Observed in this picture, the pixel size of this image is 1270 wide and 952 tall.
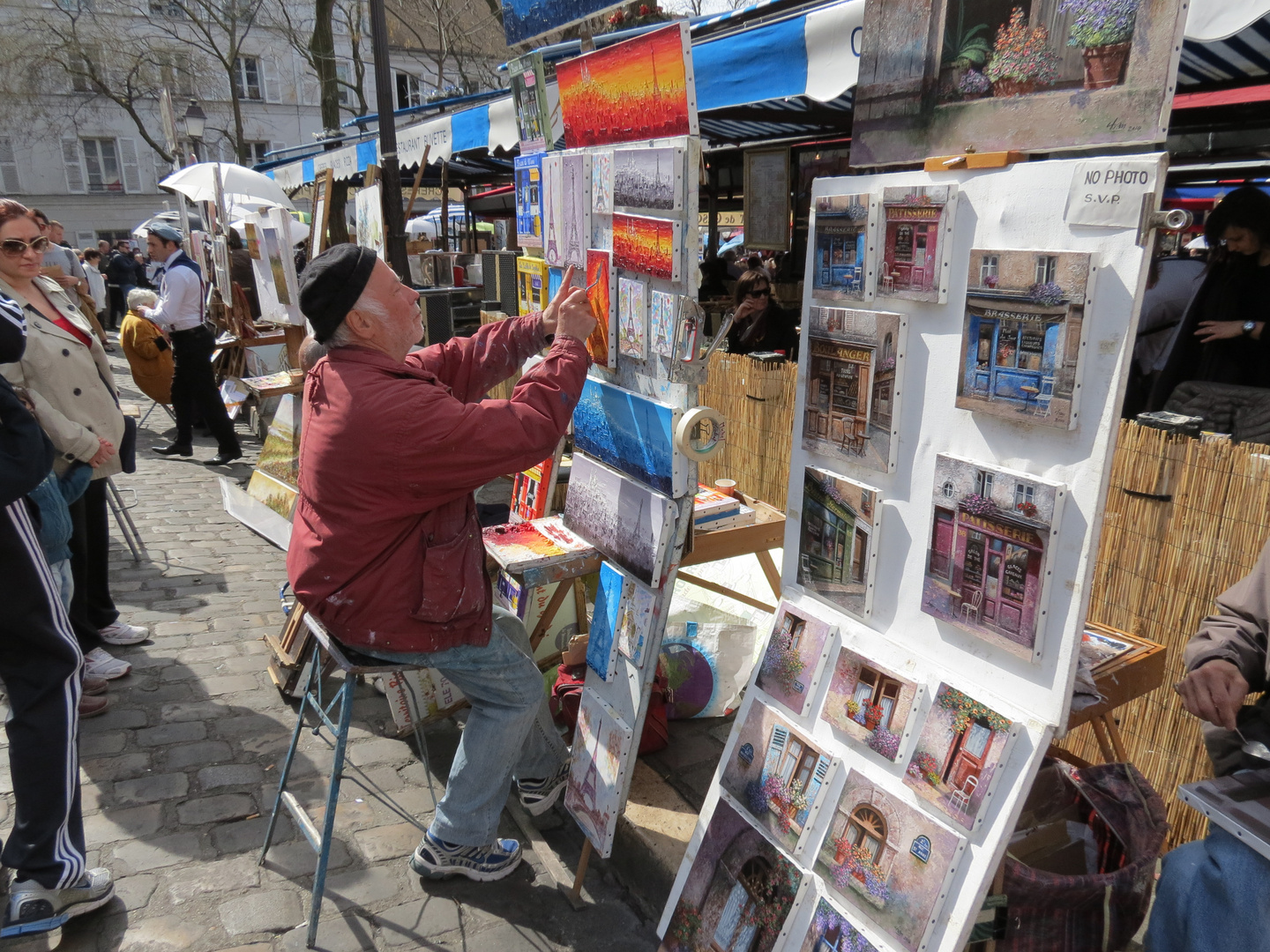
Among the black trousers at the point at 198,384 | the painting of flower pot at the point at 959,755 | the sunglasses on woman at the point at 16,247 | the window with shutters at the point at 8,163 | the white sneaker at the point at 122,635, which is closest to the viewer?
the painting of flower pot at the point at 959,755

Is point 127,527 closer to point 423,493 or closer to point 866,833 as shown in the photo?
point 423,493

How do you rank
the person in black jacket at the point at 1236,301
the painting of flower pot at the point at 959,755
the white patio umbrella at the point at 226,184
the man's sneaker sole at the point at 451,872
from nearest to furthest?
the painting of flower pot at the point at 959,755
the man's sneaker sole at the point at 451,872
the person in black jacket at the point at 1236,301
the white patio umbrella at the point at 226,184

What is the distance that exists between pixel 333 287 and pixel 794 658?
4.67ft

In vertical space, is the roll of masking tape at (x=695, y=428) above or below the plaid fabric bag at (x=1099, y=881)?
above

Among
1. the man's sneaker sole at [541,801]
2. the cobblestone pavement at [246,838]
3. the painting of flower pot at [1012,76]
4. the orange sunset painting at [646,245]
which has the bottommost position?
the cobblestone pavement at [246,838]

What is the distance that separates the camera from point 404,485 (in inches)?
83.0

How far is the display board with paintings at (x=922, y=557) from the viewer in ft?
4.76

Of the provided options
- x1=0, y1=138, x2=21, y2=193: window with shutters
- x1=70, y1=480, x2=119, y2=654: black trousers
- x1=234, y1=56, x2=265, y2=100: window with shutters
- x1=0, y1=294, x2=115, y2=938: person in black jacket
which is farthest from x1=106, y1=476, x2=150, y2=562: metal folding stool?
x1=0, y1=138, x2=21, y2=193: window with shutters

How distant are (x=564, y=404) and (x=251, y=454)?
259 inches

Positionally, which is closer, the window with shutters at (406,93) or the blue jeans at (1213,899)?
the blue jeans at (1213,899)

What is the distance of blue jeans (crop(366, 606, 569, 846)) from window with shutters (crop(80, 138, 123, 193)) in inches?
1409

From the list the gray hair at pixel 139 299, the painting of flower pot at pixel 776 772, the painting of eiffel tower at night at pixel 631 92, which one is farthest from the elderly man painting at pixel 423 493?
the gray hair at pixel 139 299

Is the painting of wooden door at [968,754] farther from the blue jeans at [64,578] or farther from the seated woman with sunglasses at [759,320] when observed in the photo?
the seated woman with sunglasses at [759,320]

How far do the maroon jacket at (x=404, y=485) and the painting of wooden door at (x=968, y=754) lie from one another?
3.66 feet
